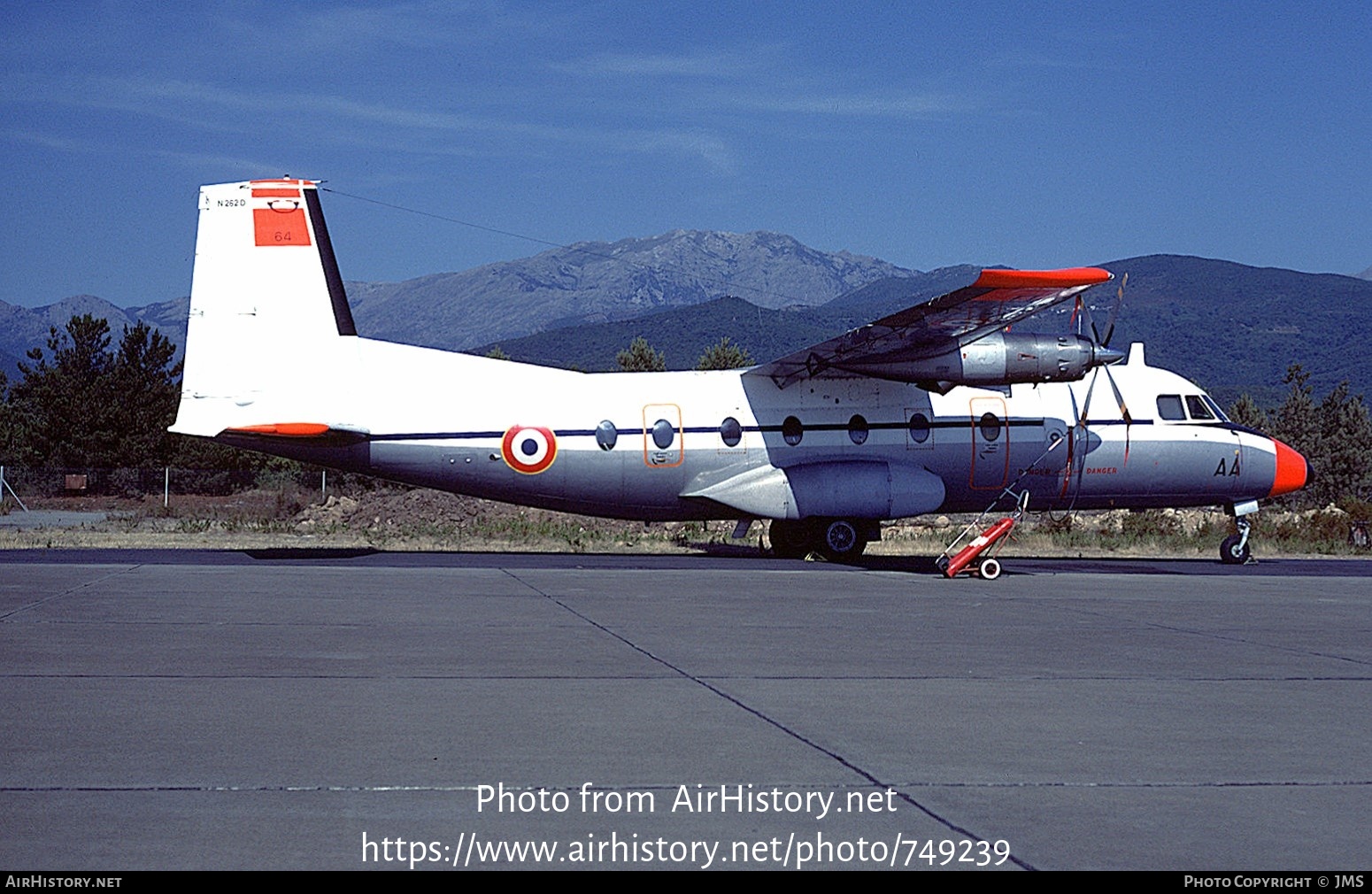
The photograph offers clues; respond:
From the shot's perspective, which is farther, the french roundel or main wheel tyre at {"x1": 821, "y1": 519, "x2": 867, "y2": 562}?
main wheel tyre at {"x1": 821, "y1": 519, "x2": 867, "y2": 562}

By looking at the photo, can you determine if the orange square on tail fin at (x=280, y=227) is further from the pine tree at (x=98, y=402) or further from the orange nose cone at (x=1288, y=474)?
the pine tree at (x=98, y=402)

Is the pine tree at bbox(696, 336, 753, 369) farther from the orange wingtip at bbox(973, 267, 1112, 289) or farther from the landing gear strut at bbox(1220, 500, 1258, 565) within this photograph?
the orange wingtip at bbox(973, 267, 1112, 289)

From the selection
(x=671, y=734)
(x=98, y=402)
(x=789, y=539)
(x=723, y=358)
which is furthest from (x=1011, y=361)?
(x=98, y=402)

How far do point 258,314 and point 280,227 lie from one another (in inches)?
62.4

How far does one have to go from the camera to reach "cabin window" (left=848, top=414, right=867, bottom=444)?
24.7 m

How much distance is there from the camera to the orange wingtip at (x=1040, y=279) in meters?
19.6

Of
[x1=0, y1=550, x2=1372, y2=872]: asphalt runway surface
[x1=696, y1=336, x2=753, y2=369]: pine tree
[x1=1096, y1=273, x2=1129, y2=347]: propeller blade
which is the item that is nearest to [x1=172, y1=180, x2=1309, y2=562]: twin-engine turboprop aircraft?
[x1=1096, y1=273, x2=1129, y2=347]: propeller blade

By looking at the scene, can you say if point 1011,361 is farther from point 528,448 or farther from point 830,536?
point 528,448

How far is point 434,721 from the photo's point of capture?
8.45 m

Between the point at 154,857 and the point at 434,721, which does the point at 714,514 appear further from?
the point at 154,857

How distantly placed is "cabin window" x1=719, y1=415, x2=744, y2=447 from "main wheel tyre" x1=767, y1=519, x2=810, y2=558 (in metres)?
1.98

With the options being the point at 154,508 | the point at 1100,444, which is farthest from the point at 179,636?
the point at 154,508

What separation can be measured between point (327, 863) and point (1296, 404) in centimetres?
7783

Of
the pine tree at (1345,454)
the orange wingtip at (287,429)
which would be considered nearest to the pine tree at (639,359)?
the pine tree at (1345,454)
